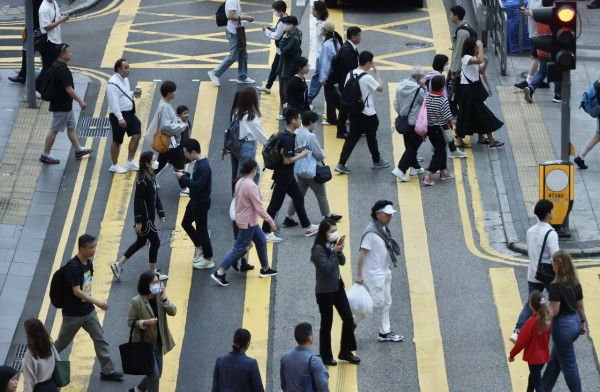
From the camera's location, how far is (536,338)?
11.1m

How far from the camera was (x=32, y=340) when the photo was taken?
1076cm

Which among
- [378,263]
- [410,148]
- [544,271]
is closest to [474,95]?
[410,148]

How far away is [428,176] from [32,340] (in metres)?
7.52

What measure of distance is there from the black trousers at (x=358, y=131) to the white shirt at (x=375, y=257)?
4368 millimetres

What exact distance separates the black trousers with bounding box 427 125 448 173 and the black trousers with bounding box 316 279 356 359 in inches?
179

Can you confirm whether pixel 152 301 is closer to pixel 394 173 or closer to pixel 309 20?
pixel 394 173

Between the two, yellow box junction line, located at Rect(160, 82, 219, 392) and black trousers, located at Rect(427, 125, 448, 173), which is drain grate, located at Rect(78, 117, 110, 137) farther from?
black trousers, located at Rect(427, 125, 448, 173)

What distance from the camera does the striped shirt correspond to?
1603 centimetres

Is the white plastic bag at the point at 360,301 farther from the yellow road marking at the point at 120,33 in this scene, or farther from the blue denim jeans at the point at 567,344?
the yellow road marking at the point at 120,33

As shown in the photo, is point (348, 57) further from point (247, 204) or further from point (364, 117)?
point (247, 204)

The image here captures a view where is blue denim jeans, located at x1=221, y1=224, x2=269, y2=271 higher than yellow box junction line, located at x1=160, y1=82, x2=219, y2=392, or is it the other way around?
blue denim jeans, located at x1=221, y1=224, x2=269, y2=271

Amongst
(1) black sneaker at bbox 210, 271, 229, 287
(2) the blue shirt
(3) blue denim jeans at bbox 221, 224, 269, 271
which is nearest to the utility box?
(3) blue denim jeans at bbox 221, 224, 269, 271

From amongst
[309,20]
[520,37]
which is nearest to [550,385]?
[520,37]

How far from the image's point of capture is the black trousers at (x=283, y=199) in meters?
15.1
